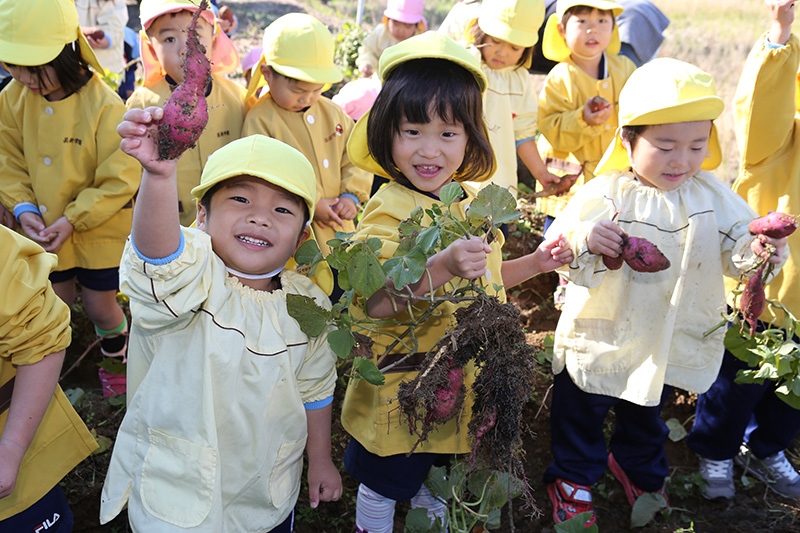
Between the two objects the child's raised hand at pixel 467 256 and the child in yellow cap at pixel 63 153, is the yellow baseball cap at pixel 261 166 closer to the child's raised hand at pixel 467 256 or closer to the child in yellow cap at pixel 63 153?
the child's raised hand at pixel 467 256

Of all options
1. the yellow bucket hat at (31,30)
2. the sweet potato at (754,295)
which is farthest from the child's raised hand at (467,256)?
the yellow bucket hat at (31,30)

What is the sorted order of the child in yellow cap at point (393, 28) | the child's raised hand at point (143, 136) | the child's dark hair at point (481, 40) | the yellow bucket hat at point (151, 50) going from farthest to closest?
the child in yellow cap at point (393, 28), the child's dark hair at point (481, 40), the yellow bucket hat at point (151, 50), the child's raised hand at point (143, 136)

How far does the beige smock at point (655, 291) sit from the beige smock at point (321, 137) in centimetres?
116

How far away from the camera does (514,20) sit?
3600 mm

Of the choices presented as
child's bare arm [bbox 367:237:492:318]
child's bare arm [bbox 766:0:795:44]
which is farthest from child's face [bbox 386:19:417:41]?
child's bare arm [bbox 367:237:492:318]

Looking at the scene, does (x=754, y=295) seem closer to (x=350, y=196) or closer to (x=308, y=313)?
(x=308, y=313)

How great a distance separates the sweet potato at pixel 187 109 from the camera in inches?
53.9

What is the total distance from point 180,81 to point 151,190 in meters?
1.83

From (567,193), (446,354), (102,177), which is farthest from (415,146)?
(567,193)

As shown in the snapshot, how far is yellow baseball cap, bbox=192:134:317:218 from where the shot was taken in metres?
1.74

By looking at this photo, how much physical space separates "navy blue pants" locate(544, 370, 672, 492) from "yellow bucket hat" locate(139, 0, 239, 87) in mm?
1872

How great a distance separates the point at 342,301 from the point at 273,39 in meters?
1.66

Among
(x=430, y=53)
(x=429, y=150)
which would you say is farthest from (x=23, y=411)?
(x=430, y=53)

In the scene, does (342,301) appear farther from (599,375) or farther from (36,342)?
(599,375)
